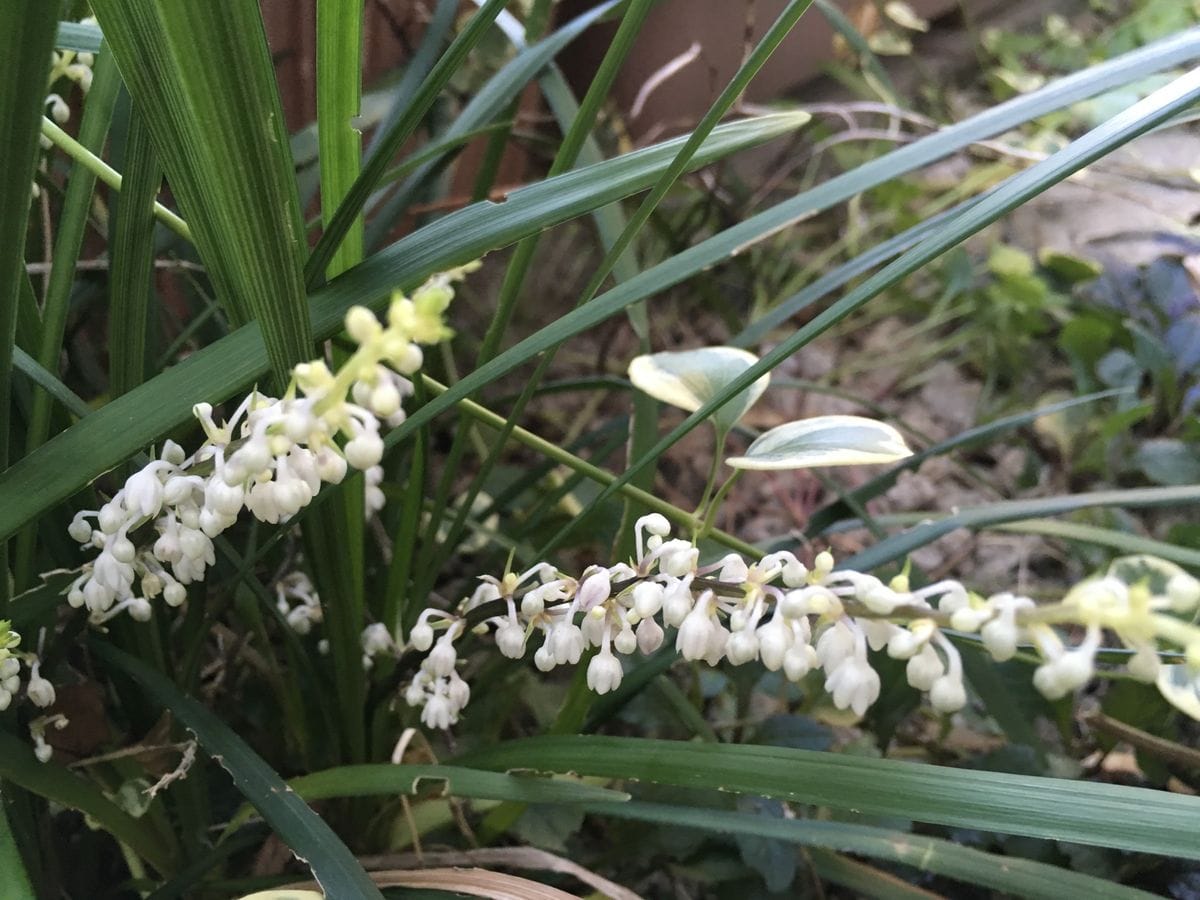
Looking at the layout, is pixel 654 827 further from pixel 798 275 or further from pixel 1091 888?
pixel 798 275

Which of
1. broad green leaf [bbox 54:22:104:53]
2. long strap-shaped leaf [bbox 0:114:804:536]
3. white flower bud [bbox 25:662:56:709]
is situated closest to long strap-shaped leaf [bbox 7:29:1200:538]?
long strap-shaped leaf [bbox 0:114:804:536]

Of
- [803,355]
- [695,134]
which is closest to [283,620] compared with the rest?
[695,134]

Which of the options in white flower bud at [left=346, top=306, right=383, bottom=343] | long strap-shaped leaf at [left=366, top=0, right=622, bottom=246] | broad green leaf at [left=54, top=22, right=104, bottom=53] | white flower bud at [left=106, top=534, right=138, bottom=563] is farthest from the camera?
long strap-shaped leaf at [left=366, top=0, right=622, bottom=246]

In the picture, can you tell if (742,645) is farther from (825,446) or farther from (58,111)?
(58,111)

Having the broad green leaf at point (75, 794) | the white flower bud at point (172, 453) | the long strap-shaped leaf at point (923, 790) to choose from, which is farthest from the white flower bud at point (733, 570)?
the broad green leaf at point (75, 794)

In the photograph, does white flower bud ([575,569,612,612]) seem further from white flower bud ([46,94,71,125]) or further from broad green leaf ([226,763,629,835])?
white flower bud ([46,94,71,125])

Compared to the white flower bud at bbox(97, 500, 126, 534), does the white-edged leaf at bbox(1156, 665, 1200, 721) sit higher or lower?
lower
